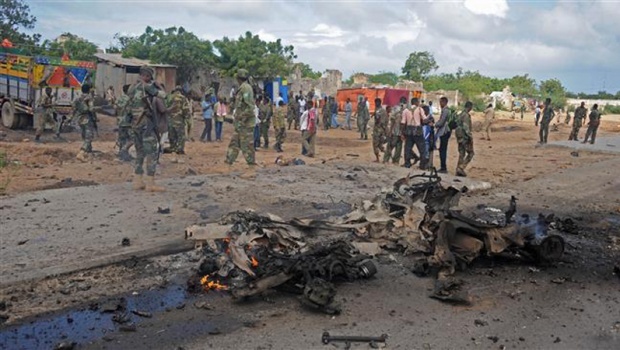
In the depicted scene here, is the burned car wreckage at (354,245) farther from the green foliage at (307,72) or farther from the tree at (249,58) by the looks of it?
the green foliage at (307,72)

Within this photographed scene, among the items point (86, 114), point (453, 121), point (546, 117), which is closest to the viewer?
point (453, 121)

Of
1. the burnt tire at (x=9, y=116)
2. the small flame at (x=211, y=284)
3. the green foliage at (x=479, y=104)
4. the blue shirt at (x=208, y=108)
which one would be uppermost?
the green foliage at (x=479, y=104)

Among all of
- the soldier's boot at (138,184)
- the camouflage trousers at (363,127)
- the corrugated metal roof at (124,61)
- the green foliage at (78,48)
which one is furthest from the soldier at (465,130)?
the green foliage at (78,48)

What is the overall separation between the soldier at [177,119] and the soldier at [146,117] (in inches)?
212

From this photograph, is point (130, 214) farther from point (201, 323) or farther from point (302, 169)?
point (302, 169)

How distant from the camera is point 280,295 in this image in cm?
509

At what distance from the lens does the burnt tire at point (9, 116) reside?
17834mm

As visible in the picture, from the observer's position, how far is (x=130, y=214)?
7621mm

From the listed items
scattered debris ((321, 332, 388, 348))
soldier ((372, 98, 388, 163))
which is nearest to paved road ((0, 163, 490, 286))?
scattered debris ((321, 332, 388, 348))

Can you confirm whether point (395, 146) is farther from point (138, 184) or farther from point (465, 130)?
point (138, 184)

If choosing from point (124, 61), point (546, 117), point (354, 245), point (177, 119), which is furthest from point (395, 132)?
point (124, 61)

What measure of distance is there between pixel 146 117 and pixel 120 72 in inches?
779

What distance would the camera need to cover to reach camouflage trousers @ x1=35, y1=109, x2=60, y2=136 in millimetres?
16708

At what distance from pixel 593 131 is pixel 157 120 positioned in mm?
20504
